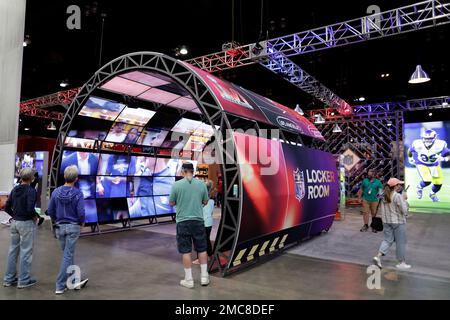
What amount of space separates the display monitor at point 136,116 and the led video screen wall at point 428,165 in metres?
14.8

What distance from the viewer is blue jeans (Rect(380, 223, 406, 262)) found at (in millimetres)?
5977

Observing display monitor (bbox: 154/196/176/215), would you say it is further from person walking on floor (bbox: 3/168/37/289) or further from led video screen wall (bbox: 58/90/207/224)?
person walking on floor (bbox: 3/168/37/289)

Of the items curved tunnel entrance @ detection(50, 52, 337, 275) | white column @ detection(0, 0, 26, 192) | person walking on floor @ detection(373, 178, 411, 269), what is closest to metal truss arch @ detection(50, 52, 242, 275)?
curved tunnel entrance @ detection(50, 52, 337, 275)

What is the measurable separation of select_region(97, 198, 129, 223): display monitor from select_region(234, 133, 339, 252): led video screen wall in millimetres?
5175

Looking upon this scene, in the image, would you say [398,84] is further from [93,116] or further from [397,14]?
[93,116]

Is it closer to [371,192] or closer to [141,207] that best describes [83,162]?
[141,207]

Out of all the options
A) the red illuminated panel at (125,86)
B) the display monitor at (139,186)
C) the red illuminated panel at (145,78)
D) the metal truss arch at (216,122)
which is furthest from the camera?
the display monitor at (139,186)

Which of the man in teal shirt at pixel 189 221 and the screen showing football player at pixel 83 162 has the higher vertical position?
the screen showing football player at pixel 83 162

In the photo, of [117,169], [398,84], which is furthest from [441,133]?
[117,169]

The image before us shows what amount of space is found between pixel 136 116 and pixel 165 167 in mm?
2401

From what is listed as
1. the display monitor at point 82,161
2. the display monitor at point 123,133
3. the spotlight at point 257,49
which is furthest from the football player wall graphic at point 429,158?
the display monitor at point 82,161

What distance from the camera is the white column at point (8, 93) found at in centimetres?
1024

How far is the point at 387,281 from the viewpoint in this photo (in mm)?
5176

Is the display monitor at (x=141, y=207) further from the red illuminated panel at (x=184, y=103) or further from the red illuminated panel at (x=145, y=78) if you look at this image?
the red illuminated panel at (x=145, y=78)
